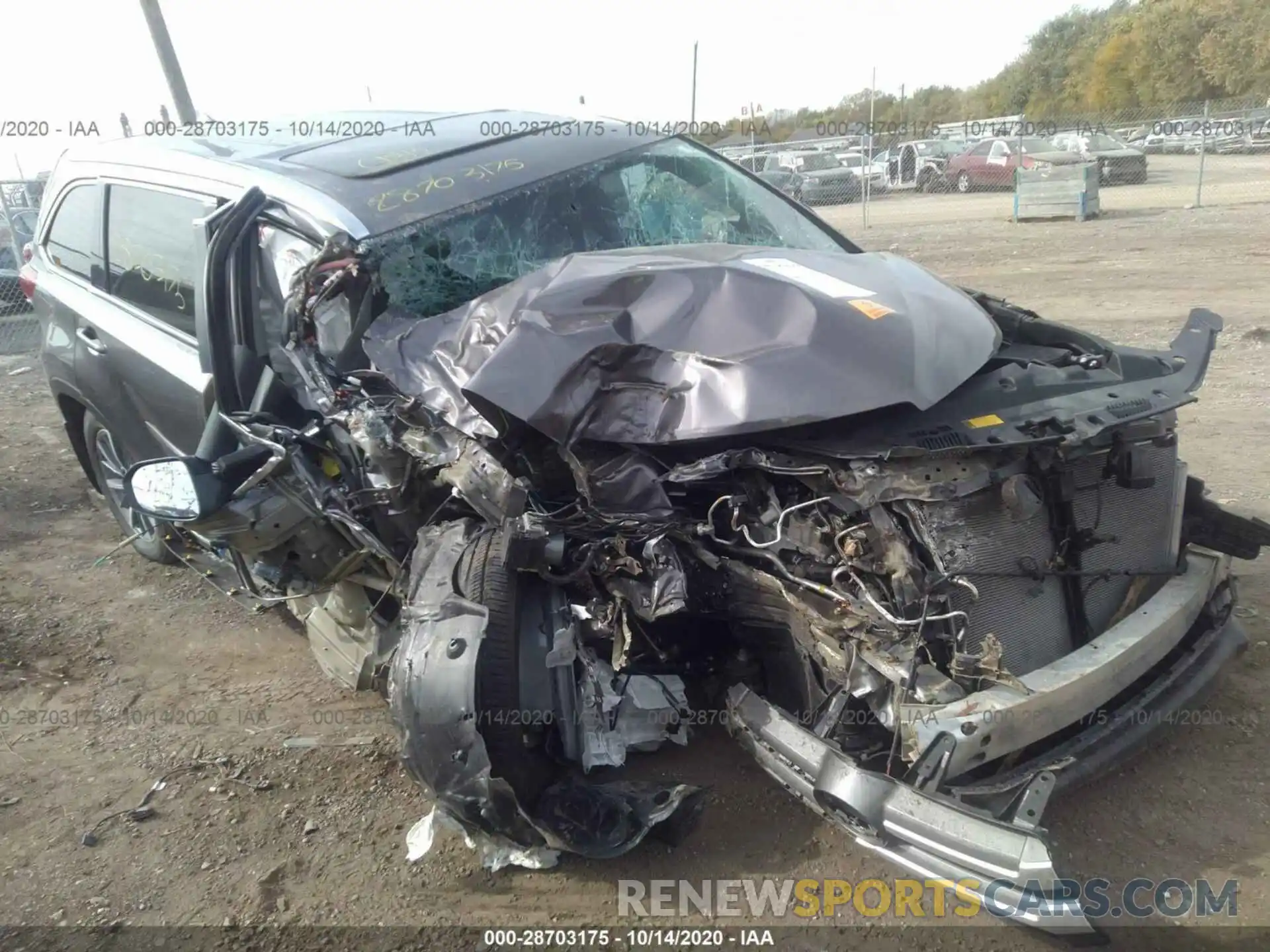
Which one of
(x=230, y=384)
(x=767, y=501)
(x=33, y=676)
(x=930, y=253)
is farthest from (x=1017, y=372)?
(x=930, y=253)

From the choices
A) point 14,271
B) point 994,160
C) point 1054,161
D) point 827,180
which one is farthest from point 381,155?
point 994,160

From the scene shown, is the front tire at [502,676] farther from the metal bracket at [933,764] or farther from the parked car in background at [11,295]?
the parked car in background at [11,295]

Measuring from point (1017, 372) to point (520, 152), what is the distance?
2.05 meters

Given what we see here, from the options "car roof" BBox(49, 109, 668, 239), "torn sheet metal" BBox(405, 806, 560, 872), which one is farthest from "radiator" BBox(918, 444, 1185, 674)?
"car roof" BBox(49, 109, 668, 239)

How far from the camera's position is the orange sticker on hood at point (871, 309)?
2584 mm

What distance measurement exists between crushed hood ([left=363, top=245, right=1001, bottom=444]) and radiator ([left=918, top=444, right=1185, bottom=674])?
35cm

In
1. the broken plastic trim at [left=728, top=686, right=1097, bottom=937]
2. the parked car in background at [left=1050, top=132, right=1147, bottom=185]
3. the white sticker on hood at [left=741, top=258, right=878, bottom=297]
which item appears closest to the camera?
the broken plastic trim at [left=728, top=686, right=1097, bottom=937]

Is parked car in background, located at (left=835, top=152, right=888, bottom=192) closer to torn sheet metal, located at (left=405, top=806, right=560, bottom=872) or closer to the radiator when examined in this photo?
the radiator

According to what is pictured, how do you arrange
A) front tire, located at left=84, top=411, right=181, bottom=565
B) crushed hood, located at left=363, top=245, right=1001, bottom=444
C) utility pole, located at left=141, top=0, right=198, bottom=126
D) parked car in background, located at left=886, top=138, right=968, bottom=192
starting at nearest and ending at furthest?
1. crushed hood, located at left=363, top=245, right=1001, bottom=444
2. front tire, located at left=84, top=411, right=181, bottom=565
3. utility pole, located at left=141, top=0, right=198, bottom=126
4. parked car in background, located at left=886, top=138, right=968, bottom=192

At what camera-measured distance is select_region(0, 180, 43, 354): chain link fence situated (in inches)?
452

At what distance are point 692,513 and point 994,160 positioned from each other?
68.4 feet

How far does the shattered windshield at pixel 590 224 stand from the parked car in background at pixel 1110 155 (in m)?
17.7

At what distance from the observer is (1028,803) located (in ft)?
6.77

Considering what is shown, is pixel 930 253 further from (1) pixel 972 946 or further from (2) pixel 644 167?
(1) pixel 972 946
